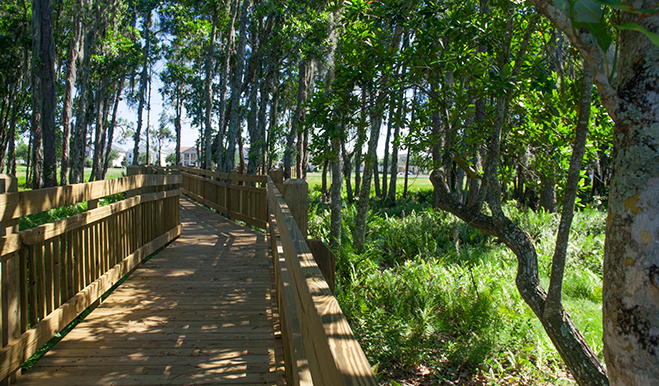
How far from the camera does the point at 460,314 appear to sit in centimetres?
602

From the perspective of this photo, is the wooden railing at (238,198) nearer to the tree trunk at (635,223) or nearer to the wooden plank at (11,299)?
the wooden plank at (11,299)

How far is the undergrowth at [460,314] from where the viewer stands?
4.80 metres

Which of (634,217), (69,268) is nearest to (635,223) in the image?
(634,217)

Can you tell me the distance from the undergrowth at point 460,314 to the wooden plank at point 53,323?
A: 2.78 m

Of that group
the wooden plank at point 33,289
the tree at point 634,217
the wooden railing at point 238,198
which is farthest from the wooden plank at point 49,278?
the wooden railing at point 238,198

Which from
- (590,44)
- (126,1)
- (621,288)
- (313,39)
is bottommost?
(621,288)

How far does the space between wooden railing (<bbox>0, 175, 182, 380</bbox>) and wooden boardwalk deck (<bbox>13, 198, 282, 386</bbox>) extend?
0.75ft

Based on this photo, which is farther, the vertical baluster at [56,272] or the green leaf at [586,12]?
the vertical baluster at [56,272]

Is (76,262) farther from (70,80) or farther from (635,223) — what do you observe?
(70,80)

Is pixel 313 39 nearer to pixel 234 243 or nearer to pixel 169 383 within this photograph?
pixel 234 243

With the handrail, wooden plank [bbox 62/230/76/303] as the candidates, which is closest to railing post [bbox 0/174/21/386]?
wooden plank [bbox 62/230/76/303]

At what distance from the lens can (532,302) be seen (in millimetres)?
3984

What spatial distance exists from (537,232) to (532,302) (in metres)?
7.73

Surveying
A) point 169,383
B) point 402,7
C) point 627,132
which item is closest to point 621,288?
point 627,132
